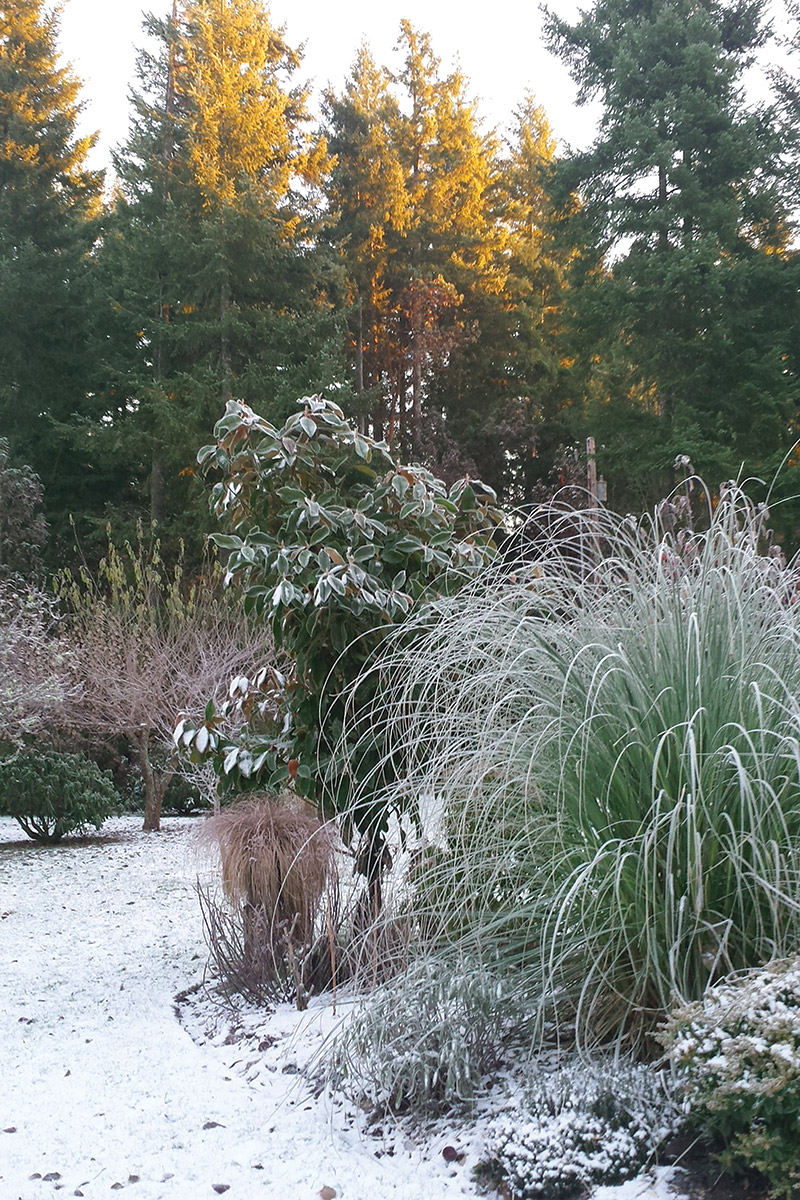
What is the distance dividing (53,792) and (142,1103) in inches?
223

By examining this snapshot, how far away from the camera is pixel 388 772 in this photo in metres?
3.66

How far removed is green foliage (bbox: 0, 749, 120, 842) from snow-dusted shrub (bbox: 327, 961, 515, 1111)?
20.4 ft

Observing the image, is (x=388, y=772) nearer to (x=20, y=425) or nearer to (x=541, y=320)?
(x=20, y=425)

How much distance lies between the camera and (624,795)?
2.41 m

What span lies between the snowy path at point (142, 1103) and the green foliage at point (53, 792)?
9.80 feet

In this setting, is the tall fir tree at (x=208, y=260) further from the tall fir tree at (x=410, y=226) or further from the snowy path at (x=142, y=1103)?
the snowy path at (x=142, y=1103)

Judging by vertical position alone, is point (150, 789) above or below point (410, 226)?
below

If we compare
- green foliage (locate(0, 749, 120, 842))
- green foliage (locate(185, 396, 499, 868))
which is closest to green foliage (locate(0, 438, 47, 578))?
green foliage (locate(0, 749, 120, 842))

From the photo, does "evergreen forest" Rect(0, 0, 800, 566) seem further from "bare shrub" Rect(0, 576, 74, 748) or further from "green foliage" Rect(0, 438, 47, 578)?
"bare shrub" Rect(0, 576, 74, 748)

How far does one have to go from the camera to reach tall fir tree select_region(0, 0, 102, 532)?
53.2 feet

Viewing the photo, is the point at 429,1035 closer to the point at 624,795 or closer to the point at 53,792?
the point at 624,795

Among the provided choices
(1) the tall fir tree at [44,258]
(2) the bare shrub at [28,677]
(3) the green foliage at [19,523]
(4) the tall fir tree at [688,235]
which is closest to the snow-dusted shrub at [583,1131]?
(2) the bare shrub at [28,677]

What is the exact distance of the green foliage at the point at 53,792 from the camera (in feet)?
26.5

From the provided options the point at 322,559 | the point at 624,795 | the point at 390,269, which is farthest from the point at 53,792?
the point at 390,269
